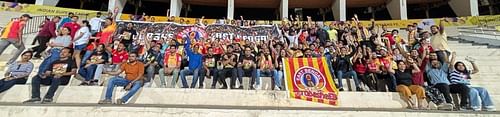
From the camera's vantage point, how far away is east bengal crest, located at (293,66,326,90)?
7.69 metres

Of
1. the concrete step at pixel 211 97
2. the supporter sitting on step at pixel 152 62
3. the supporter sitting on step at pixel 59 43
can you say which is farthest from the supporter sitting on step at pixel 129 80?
the supporter sitting on step at pixel 59 43

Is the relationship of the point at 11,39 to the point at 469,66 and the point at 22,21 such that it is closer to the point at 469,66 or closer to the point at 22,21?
the point at 22,21

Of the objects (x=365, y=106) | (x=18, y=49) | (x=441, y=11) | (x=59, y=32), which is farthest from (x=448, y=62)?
(x=441, y=11)

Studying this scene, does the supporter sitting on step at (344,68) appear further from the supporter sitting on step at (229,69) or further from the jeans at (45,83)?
the jeans at (45,83)

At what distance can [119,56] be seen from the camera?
329 inches

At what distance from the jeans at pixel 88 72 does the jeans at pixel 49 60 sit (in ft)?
1.71

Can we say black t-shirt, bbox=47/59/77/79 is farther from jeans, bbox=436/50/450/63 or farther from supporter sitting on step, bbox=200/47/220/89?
jeans, bbox=436/50/450/63

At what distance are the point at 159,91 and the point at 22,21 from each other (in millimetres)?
4703

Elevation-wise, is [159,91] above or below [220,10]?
below

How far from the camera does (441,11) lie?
28.2 m

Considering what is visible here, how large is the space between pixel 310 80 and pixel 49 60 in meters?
5.06

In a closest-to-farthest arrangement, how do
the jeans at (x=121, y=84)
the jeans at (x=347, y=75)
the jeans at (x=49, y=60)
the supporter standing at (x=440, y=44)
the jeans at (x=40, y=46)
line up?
1. the jeans at (x=121, y=84)
2. the jeans at (x=49, y=60)
3. the jeans at (x=347, y=75)
4. the supporter standing at (x=440, y=44)
5. the jeans at (x=40, y=46)

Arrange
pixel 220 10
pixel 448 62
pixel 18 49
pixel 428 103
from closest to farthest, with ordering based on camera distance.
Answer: pixel 428 103 → pixel 448 62 → pixel 18 49 → pixel 220 10

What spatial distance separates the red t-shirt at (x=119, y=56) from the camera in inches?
323
